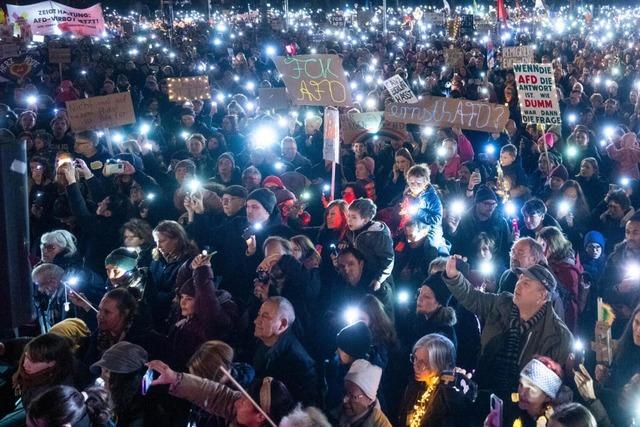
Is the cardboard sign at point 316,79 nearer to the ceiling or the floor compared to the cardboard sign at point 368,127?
nearer to the ceiling

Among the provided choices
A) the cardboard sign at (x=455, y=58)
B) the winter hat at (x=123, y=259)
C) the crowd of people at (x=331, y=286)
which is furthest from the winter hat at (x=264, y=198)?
the cardboard sign at (x=455, y=58)

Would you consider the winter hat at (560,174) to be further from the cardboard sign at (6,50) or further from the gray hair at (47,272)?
the cardboard sign at (6,50)

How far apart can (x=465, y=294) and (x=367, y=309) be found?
0.70 meters

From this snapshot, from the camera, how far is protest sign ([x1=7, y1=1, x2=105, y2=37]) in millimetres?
26719

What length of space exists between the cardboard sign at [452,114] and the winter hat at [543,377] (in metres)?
5.60

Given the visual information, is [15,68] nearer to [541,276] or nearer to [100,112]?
[100,112]

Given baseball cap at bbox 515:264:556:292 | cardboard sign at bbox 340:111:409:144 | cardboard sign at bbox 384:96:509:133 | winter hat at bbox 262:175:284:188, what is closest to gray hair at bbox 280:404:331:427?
baseball cap at bbox 515:264:556:292

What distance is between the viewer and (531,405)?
154 inches

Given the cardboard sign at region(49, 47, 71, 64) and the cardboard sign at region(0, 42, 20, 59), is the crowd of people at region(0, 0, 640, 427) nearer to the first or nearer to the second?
the cardboard sign at region(49, 47, 71, 64)

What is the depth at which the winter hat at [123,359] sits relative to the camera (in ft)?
13.5

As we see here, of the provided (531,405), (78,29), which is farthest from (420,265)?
(78,29)

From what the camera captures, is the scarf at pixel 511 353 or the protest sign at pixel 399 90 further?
the protest sign at pixel 399 90

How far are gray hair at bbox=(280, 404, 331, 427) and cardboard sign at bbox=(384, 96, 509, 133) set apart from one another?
21.3ft

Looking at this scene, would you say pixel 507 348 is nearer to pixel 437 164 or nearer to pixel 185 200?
pixel 185 200
